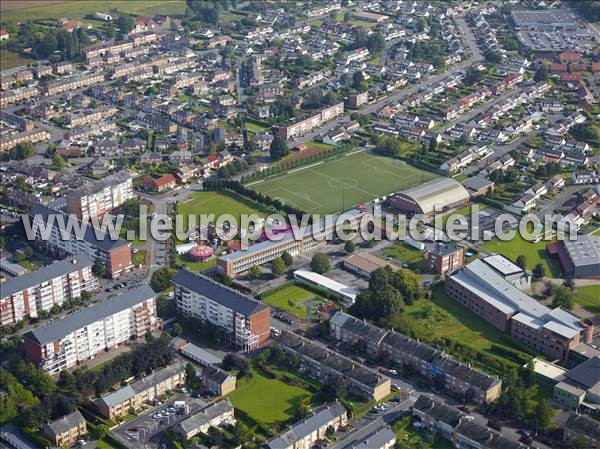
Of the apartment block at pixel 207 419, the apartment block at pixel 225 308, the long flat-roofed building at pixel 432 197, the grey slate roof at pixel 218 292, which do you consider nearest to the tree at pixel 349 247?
the long flat-roofed building at pixel 432 197

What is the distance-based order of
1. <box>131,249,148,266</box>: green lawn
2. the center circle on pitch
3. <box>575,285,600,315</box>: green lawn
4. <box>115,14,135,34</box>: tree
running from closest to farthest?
<box>575,285,600,315</box>: green lawn
<box>131,249,148,266</box>: green lawn
the center circle on pitch
<box>115,14,135,34</box>: tree

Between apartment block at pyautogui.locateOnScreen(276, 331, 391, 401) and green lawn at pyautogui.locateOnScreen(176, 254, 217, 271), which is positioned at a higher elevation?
apartment block at pyautogui.locateOnScreen(276, 331, 391, 401)

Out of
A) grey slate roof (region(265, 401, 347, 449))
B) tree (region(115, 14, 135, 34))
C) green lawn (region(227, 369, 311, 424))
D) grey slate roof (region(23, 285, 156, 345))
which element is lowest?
green lawn (region(227, 369, 311, 424))

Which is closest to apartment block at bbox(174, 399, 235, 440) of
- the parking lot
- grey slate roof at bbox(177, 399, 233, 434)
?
grey slate roof at bbox(177, 399, 233, 434)

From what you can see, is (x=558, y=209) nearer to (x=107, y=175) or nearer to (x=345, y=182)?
(x=345, y=182)

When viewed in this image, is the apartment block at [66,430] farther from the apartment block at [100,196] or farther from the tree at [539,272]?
the tree at [539,272]

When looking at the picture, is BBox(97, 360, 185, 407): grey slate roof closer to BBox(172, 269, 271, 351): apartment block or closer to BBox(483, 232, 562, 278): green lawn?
BBox(172, 269, 271, 351): apartment block
